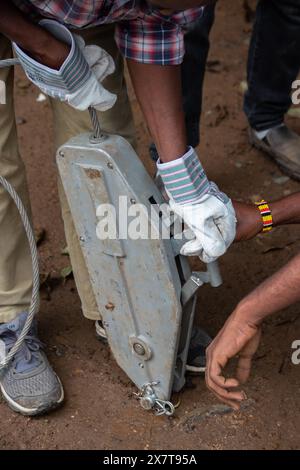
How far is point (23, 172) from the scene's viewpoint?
2051mm

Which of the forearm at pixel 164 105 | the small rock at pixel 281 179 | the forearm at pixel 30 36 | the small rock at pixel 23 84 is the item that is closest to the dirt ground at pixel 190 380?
the small rock at pixel 281 179

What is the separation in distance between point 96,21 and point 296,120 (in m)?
1.80

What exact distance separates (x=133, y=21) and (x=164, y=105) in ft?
0.68

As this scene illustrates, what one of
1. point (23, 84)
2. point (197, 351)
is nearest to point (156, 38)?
point (197, 351)

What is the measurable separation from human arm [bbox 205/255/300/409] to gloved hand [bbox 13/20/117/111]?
559mm

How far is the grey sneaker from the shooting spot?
2.07 metres

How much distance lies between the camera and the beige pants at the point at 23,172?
76.0 inches

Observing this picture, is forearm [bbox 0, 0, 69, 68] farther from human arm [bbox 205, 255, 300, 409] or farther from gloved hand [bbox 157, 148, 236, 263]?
human arm [bbox 205, 255, 300, 409]

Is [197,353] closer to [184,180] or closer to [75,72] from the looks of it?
[184,180]

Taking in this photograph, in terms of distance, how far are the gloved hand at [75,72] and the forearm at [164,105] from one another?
0.31 feet

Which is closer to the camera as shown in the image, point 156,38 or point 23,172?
point 156,38

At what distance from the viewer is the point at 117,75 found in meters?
2.01

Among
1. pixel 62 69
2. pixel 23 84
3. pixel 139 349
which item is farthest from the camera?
pixel 23 84

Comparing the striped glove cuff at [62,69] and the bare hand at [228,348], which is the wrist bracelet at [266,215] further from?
the striped glove cuff at [62,69]
